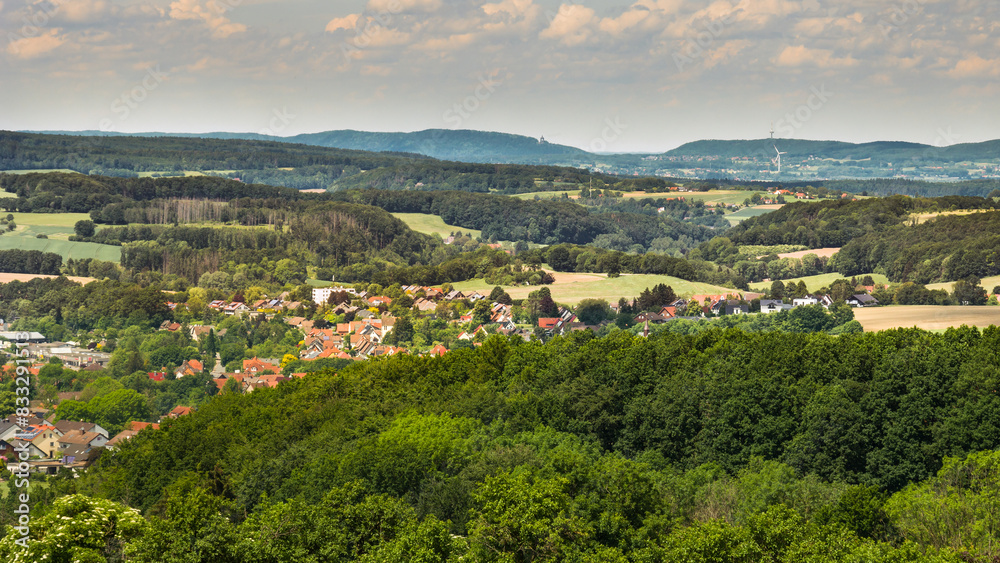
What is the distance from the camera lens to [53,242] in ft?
463

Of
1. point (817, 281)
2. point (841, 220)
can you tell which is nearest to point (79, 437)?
point (817, 281)

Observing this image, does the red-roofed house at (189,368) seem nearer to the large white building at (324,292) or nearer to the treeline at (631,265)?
the large white building at (324,292)

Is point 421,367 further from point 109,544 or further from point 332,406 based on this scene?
point 109,544

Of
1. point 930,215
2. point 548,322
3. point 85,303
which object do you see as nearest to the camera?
point 548,322

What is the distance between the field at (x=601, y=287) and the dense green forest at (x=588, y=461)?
51504 mm

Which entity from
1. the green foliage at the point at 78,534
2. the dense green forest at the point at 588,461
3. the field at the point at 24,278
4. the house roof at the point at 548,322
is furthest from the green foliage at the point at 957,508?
the field at the point at 24,278

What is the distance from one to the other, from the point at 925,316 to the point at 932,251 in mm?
36441

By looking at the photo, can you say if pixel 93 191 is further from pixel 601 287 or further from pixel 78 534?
pixel 78 534

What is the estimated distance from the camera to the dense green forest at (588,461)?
28.0 m

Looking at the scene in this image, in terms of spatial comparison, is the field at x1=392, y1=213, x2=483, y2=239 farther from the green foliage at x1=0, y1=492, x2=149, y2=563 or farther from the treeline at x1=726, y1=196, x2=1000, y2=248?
the green foliage at x1=0, y1=492, x2=149, y2=563

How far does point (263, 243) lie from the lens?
150m

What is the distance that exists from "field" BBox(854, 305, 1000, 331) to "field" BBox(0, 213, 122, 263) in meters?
102

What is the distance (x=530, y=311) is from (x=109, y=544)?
250ft

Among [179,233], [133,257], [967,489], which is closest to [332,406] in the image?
[967,489]
